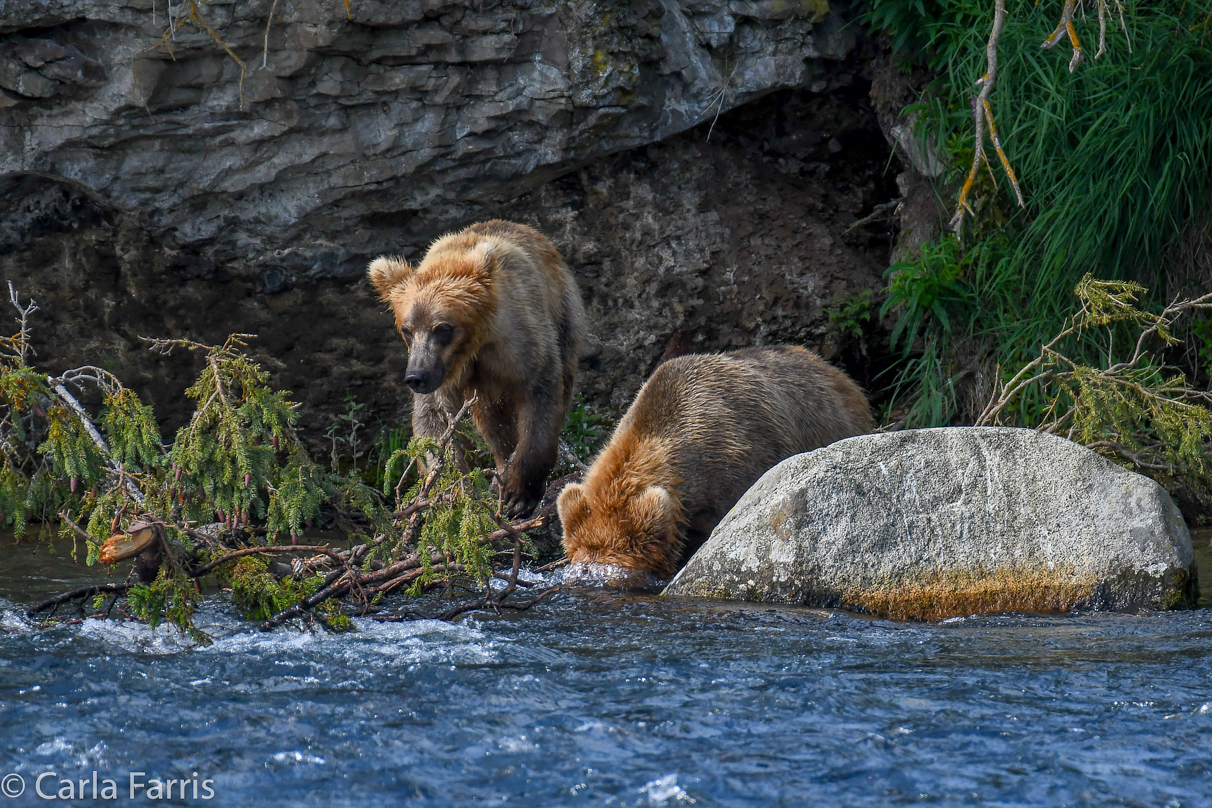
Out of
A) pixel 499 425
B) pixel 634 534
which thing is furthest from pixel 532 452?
pixel 634 534

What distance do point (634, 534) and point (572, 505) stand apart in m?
0.36

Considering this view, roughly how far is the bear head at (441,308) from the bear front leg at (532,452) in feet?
1.56

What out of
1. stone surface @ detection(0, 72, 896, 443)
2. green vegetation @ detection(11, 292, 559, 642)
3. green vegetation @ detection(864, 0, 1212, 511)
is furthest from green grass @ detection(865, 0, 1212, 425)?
green vegetation @ detection(11, 292, 559, 642)

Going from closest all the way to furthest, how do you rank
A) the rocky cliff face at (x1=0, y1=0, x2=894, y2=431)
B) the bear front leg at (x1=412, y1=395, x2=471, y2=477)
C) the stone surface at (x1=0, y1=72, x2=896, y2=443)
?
the bear front leg at (x1=412, y1=395, x2=471, y2=477)
the rocky cliff face at (x1=0, y1=0, x2=894, y2=431)
the stone surface at (x1=0, y1=72, x2=896, y2=443)

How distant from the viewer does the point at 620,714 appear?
3215mm

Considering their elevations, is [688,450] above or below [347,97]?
below

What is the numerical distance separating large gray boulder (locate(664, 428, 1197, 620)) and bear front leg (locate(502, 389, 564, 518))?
53.3 inches

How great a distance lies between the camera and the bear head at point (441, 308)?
5.60 m

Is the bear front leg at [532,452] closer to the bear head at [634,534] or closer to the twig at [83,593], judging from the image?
the bear head at [634,534]

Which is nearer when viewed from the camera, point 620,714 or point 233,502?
point 620,714

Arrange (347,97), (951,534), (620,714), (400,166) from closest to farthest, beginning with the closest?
1. (620,714)
2. (951,534)
3. (347,97)
4. (400,166)

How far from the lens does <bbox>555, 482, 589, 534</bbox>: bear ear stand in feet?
17.5

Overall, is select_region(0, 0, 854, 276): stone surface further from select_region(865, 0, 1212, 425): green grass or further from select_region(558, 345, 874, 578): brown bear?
select_region(558, 345, 874, 578): brown bear

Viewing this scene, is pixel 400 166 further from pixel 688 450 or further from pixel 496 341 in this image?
pixel 688 450
